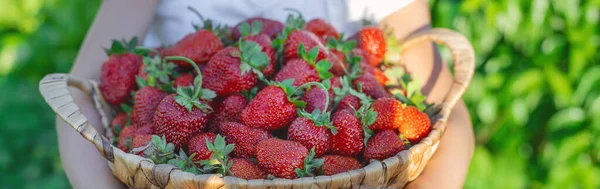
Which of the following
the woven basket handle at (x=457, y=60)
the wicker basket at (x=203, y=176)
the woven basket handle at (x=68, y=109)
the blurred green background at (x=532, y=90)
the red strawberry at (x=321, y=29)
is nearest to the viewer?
the wicker basket at (x=203, y=176)

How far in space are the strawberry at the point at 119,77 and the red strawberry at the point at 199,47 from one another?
0.32ft

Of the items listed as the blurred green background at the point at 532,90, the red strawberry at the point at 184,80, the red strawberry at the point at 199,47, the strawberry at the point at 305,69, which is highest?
the red strawberry at the point at 199,47

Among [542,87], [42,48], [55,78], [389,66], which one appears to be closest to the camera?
[55,78]

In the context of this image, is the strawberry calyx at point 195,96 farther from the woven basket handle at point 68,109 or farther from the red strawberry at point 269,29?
the red strawberry at point 269,29

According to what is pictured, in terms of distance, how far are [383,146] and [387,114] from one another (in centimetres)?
6

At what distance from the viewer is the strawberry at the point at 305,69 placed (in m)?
1.05

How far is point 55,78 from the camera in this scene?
1072 mm

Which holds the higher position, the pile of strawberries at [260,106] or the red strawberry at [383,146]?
the pile of strawberries at [260,106]

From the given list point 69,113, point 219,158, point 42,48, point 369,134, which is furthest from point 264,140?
point 42,48

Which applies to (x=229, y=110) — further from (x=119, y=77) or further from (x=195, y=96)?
(x=119, y=77)

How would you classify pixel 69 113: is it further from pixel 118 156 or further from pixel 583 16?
pixel 583 16

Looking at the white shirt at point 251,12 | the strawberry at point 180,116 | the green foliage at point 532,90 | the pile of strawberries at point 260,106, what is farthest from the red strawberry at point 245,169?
the green foliage at point 532,90

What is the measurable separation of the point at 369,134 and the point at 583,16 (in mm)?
800

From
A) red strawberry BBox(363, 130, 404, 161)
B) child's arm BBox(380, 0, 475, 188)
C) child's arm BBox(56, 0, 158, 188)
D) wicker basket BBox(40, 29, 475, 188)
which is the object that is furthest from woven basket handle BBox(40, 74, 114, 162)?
child's arm BBox(380, 0, 475, 188)
